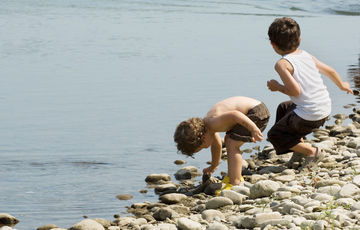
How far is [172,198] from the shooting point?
19.9 ft

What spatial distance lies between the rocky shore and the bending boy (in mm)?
239

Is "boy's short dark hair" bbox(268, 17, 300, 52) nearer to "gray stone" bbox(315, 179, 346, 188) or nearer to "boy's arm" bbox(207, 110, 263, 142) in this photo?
"boy's arm" bbox(207, 110, 263, 142)

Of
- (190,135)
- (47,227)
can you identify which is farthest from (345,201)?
(47,227)

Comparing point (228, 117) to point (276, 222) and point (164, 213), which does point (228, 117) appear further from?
point (276, 222)

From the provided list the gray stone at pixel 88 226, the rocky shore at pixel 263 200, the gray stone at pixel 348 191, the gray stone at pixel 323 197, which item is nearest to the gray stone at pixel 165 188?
the rocky shore at pixel 263 200

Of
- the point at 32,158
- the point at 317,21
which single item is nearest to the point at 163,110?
the point at 32,158

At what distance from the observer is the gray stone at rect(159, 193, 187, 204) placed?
6.04 metres

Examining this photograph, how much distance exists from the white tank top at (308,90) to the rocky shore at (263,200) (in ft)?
1.69

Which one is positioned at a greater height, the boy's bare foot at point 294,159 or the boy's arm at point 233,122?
the boy's arm at point 233,122

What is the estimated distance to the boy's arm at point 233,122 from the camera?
19.7ft

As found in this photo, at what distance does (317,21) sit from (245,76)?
1042 centimetres

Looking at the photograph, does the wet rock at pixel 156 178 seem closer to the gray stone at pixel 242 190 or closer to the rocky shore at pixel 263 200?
the rocky shore at pixel 263 200

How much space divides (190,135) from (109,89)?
461 centimetres

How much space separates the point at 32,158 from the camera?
744 cm
